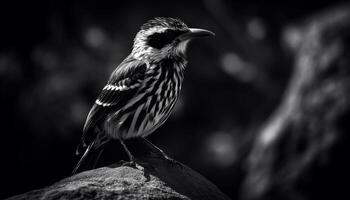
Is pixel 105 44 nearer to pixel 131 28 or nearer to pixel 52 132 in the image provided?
pixel 131 28

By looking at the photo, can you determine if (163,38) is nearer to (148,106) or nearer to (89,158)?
(148,106)

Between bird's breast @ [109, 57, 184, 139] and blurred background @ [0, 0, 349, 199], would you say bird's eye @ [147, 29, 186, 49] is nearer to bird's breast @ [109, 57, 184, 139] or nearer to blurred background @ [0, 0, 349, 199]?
bird's breast @ [109, 57, 184, 139]

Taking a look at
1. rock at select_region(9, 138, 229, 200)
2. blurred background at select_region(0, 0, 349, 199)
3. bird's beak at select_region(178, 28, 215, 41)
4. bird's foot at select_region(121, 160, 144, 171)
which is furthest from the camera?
blurred background at select_region(0, 0, 349, 199)

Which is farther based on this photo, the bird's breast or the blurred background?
the blurred background

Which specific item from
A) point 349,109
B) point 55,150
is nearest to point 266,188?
point 349,109

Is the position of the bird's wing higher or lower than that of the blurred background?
higher

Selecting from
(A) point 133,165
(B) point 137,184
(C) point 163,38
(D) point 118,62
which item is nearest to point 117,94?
(C) point 163,38

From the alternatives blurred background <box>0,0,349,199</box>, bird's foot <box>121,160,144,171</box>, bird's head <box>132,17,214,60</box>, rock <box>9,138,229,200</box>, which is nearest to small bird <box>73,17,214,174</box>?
bird's head <box>132,17,214,60</box>

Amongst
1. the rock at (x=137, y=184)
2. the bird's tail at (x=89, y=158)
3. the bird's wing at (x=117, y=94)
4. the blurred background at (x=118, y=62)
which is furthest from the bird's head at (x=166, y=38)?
the blurred background at (x=118, y=62)

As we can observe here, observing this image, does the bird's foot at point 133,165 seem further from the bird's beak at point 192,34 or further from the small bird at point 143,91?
the bird's beak at point 192,34
